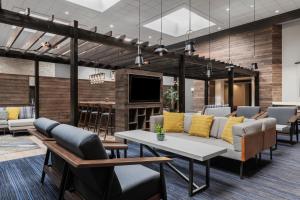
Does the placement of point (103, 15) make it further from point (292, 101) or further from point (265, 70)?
point (292, 101)

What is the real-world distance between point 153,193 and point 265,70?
347 inches

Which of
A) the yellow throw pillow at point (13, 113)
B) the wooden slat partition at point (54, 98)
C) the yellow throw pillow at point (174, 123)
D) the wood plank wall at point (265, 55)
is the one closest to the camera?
the yellow throw pillow at point (174, 123)

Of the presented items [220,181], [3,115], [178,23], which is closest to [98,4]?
[178,23]

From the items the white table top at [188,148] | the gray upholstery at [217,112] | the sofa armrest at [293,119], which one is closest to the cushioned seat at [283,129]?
the sofa armrest at [293,119]

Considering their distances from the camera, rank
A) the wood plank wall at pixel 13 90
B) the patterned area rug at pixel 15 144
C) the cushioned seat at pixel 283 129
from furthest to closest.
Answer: the wood plank wall at pixel 13 90
the cushioned seat at pixel 283 129
the patterned area rug at pixel 15 144

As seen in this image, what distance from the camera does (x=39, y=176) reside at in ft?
10.3

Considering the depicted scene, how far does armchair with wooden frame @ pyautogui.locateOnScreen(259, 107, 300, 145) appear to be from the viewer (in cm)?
516

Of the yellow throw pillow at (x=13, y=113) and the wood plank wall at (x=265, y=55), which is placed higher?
the wood plank wall at (x=265, y=55)

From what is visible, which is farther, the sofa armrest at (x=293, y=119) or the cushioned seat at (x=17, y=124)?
the cushioned seat at (x=17, y=124)

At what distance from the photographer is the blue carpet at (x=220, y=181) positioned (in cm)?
254

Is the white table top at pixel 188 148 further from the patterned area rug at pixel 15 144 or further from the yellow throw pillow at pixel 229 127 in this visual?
the patterned area rug at pixel 15 144

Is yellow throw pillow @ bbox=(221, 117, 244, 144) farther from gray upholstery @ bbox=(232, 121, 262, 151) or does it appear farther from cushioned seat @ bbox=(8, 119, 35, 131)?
cushioned seat @ bbox=(8, 119, 35, 131)

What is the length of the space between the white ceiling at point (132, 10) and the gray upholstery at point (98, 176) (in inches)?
236

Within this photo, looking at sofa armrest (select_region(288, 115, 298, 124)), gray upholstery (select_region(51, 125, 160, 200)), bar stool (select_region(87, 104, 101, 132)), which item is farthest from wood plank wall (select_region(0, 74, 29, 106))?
sofa armrest (select_region(288, 115, 298, 124))
